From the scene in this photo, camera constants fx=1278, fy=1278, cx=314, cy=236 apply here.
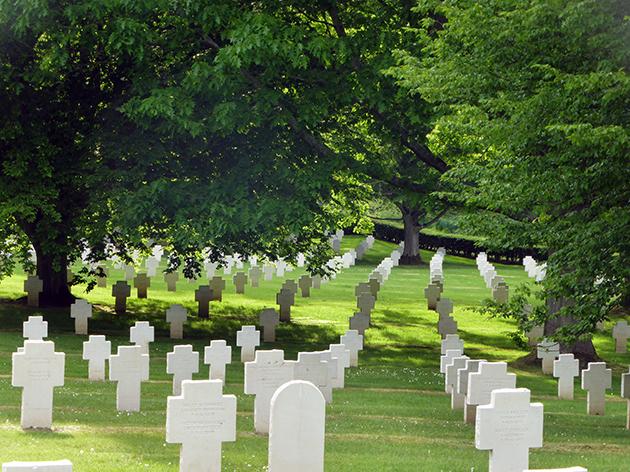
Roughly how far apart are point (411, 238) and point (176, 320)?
93.5 feet

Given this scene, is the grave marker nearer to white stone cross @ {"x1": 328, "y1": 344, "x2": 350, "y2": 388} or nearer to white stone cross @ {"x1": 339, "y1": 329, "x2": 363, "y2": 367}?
white stone cross @ {"x1": 339, "y1": 329, "x2": 363, "y2": 367}

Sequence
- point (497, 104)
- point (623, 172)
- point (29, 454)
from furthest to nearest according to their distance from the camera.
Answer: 1. point (497, 104)
2. point (623, 172)
3. point (29, 454)

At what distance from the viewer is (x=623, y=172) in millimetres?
14688

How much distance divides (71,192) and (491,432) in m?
17.9

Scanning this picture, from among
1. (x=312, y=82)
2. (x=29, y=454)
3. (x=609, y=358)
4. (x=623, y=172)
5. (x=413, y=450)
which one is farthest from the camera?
(x=609, y=358)

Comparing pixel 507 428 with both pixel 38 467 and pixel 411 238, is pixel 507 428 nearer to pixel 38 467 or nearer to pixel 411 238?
pixel 38 467

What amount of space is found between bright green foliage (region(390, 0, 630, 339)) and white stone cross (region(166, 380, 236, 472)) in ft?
16.1

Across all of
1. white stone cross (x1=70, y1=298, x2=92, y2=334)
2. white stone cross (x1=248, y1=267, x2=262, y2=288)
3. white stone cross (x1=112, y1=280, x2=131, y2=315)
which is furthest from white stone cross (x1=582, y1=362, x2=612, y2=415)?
white stone cross (x1=248, y1=267, x2=262, y2=288)

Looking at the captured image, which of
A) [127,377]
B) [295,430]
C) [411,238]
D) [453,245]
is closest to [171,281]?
[411,238]

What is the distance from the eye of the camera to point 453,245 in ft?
207

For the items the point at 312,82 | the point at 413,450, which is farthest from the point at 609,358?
the point at 413,450

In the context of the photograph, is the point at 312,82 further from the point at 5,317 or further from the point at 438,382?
the point at 5,317

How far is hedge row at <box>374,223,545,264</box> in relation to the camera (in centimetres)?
5869

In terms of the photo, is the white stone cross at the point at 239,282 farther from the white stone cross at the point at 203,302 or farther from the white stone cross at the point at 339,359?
the white stone cross at the point at 339,359
